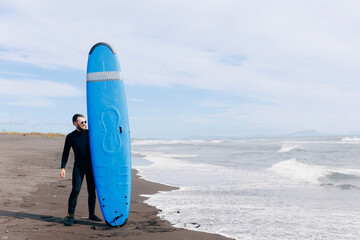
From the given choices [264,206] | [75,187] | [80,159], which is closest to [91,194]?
[75,187]

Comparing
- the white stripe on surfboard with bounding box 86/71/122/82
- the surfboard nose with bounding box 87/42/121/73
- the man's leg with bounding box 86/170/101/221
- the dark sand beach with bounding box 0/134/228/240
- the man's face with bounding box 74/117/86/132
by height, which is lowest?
the dark sand beach with bounding box 0/134/228/240

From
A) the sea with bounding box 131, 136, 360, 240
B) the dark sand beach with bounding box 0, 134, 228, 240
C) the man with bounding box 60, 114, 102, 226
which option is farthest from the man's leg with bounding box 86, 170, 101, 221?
the sea with bounding box 131, 136, 360, 240

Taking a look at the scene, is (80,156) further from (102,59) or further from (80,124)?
(102,59)

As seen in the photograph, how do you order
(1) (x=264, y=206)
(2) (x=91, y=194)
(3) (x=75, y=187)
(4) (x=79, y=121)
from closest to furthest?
(3) (x=75, y=187) → (4) (x=79, y=121) → (2) (x=91, y=194) → (1) (x=264, y=206)

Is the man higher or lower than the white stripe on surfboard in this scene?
lower

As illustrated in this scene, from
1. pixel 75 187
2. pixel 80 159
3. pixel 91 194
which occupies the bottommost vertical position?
pixel 91 194

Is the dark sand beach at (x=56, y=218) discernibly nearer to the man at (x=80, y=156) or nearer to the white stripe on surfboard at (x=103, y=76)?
the man at (x=80, y=156)

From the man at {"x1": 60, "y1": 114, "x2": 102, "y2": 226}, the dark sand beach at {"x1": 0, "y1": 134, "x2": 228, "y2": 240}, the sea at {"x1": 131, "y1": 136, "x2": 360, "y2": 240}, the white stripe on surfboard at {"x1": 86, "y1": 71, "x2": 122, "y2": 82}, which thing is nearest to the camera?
the dark sand beach at {"x1": 0, "y1": 134, "x2": 228, "y2": 240}

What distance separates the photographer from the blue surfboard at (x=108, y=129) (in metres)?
4.80

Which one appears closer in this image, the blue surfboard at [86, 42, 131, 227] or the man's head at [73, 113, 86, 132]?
the man's head at [73, 113, 86, 132]

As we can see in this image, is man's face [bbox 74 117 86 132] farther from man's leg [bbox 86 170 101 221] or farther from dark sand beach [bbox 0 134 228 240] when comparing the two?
dark sand beach [bbox 0 134 228 240]

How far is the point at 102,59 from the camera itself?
5.09 metres

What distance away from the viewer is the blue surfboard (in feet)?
15.8

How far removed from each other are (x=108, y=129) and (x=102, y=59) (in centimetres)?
102
